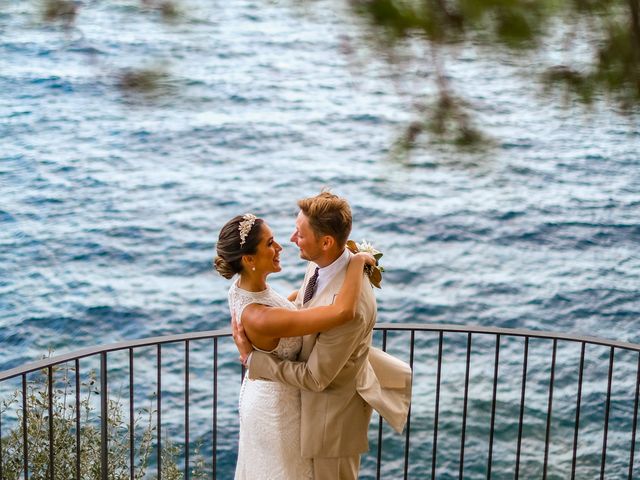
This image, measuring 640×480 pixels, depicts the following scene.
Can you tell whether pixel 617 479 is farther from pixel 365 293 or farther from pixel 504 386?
pixel 365 293

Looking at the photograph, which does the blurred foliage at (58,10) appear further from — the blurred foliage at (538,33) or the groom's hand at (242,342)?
the groom's hand at (242,342)

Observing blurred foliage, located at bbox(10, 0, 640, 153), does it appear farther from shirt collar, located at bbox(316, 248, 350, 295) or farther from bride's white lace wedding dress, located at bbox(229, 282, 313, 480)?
bride's white lace wedding dress, located at bbox(229, 282, 313, 480)

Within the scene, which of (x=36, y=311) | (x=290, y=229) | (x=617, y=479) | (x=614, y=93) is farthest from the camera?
(x=290, y=229)

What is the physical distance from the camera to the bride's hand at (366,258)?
280cm

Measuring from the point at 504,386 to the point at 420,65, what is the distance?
9098 millimetres

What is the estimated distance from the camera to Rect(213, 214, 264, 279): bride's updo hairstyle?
2779 millimetres

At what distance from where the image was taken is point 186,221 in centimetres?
1241

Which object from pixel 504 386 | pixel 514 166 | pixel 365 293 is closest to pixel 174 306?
pixel 504 386

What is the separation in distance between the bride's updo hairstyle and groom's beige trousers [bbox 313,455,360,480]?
68 cm

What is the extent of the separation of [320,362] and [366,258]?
0.33 metres

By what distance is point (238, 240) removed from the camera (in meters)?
2.78

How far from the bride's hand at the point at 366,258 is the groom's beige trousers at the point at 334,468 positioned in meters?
0.63

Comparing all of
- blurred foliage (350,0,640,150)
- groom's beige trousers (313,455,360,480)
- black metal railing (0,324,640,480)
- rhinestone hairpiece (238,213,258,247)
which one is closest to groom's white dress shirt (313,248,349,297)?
rhinestone hairpiece (238,213,258,247)

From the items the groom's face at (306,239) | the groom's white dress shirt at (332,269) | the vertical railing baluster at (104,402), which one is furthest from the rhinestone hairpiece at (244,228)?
the vertical railing baluster at (104,402)
